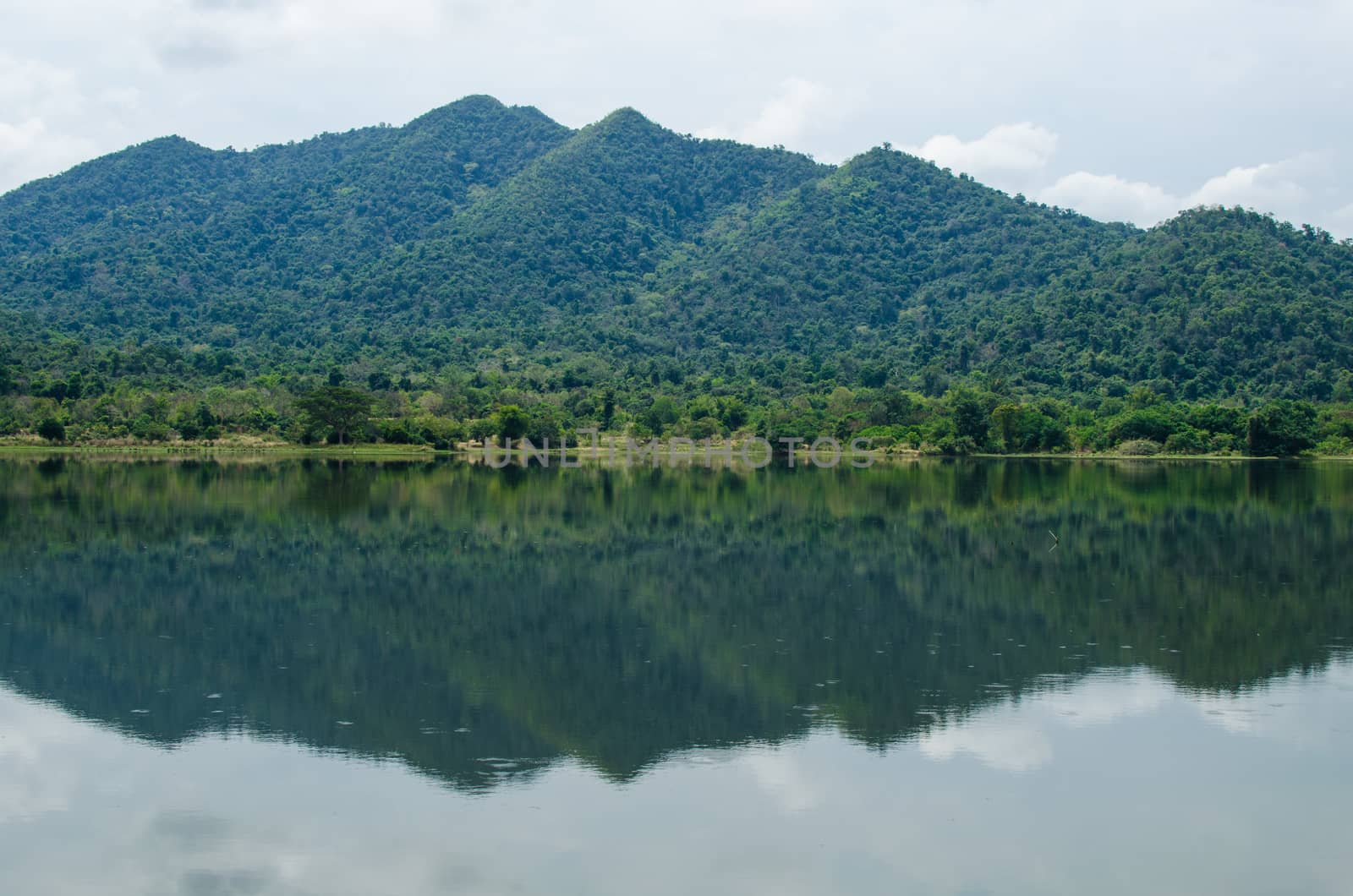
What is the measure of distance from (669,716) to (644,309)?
5475 inches

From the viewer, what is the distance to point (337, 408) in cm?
7419

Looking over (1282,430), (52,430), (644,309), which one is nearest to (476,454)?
(52,430)

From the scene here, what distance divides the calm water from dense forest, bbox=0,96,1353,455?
56689 mm

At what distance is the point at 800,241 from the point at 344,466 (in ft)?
357

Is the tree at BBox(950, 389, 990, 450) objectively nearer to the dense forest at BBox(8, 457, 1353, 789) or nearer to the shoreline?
the shoreline

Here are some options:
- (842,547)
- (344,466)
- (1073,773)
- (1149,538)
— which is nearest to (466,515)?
(842,547)

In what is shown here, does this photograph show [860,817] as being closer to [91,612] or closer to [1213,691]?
[1213,691]

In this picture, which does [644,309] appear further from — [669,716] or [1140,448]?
[669,716]

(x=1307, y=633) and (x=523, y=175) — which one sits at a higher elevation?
(x=523, y=175)

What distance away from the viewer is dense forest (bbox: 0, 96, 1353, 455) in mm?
80875

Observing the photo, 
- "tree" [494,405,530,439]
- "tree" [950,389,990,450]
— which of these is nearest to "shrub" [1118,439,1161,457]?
"tree" [950,389,990,450]

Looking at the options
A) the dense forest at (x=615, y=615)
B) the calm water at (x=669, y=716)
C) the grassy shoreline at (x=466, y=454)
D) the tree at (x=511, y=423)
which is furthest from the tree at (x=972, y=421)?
the calm water at (x=669, y=716)

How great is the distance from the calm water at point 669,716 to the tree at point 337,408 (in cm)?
4819

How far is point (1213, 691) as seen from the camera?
13750 mm
